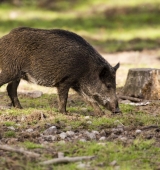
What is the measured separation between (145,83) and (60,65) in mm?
2371

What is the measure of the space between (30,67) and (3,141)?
257 cm

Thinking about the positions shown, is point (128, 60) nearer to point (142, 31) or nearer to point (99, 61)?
point (142, 31)

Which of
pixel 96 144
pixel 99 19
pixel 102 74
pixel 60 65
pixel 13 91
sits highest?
pixel 99 19

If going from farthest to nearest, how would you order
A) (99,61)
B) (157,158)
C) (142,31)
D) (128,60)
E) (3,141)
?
(142,31)
(128,60)
(99,61)
(3,141)
(157,158)

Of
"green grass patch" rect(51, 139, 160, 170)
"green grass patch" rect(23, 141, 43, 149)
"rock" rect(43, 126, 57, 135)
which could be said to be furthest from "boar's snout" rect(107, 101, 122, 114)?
"green grass patch" rect(23, 141, 43, 149)

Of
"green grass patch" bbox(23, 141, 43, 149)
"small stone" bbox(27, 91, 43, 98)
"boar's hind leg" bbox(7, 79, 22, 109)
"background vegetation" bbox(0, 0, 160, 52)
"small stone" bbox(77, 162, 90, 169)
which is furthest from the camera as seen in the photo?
"background vegetation" bbox(0, 0, 160, 52)

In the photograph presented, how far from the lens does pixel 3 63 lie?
32.0 feet

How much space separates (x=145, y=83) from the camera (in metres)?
11.4

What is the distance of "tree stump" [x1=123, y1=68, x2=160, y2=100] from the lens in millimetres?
11328

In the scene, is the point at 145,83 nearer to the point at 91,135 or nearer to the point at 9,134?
the point at 91,135

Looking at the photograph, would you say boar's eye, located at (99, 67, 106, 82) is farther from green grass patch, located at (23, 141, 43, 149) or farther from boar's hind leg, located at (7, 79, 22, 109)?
green grass patch, located at (23, 141, 43, 149)

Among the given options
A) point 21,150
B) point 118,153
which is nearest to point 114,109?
point 118,153

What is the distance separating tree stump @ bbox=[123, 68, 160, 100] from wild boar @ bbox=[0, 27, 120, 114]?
1.79 meters

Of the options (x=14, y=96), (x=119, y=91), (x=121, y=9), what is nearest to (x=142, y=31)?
(x=121, y=9)
